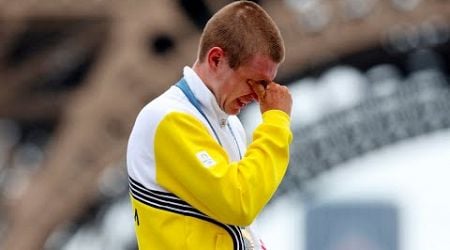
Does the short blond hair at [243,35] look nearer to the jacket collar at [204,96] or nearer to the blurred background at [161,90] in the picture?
the jacket collar at [204,96]

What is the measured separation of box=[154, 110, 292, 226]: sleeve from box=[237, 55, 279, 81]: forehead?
3.1 inches

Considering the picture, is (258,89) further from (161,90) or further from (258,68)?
(161,90)

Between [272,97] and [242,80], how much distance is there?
79 millimetres

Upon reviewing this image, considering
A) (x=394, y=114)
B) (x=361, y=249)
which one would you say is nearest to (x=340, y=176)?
(x=394, y=114)

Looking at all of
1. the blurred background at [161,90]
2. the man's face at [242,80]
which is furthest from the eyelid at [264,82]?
the blurred background at [161,90]

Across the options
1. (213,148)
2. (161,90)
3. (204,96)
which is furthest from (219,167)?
(161,90)

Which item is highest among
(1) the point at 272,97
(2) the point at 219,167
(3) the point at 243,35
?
(3) the point at 243,35

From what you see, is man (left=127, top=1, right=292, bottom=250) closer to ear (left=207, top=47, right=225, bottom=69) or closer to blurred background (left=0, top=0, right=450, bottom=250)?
ear (left=207, top=47, right=225, bottom=69)

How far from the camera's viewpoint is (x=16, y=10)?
11.9m

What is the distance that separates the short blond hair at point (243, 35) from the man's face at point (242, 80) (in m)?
0.01

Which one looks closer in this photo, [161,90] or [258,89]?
[258,89]

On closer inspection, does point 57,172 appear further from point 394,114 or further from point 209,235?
point 209,235

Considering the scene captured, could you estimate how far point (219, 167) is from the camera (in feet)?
8.74

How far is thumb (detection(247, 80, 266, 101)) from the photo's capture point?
271 centimetres
